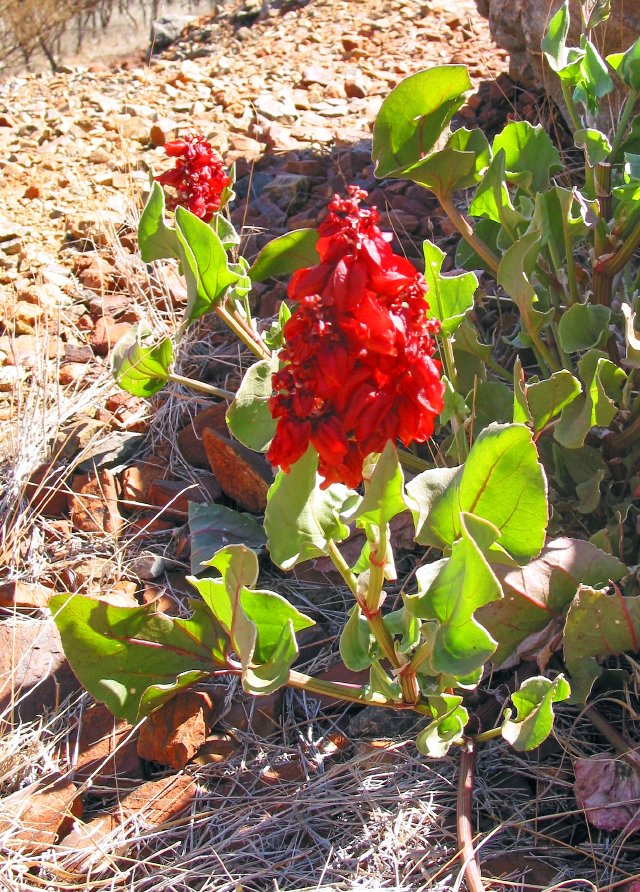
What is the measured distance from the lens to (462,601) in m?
1.32

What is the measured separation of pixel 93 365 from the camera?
2.80m

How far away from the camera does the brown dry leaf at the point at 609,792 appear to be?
5.03ft

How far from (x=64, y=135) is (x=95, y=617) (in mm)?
2879

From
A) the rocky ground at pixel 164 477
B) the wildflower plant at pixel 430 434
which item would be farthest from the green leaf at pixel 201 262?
the rocky ground at pixel 164 477

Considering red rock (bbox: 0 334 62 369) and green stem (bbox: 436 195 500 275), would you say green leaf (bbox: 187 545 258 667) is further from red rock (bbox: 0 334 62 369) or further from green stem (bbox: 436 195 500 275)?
red rock (bbox: 0 334 62 369)

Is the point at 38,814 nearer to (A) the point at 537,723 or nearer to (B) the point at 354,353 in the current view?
(A) the point at 537,723

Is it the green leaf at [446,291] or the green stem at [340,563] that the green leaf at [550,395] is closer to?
the green leaf at [446,291]

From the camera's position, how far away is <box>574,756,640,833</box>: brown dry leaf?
1.53 metres

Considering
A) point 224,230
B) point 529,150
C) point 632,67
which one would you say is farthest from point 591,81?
point 224,230

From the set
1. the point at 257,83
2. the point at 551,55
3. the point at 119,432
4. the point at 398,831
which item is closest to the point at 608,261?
the point at 551,55

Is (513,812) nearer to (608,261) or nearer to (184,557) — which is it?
(184,557)

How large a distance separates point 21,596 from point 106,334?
38.9 inches

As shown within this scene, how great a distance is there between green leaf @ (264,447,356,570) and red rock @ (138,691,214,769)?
58 centimetres

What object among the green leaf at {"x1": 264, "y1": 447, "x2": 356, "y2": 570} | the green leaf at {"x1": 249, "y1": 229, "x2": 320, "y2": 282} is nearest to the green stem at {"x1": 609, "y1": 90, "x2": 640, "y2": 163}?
the green leaf at {"x1": 249, "y1": 229, "x2": 320, "y2": 282}
